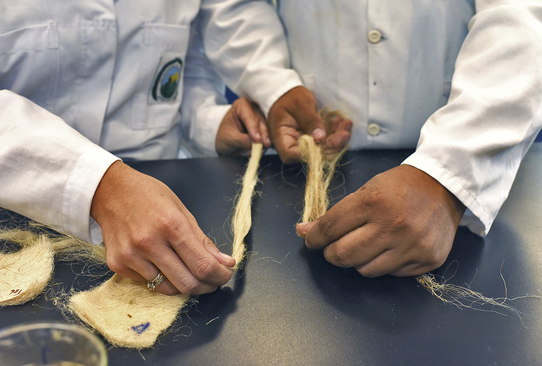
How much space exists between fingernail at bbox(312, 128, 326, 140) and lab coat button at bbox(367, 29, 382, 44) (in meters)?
0.23

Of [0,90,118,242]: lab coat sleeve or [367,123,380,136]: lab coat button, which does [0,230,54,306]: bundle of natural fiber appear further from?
[367,123,380,136]: lab coat button

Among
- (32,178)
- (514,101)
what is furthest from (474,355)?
(32,178)

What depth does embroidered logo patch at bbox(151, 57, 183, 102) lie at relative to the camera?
933 mm

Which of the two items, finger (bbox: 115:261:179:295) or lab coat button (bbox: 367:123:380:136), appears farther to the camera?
lab coat button (bbox: 367:123:380:136)

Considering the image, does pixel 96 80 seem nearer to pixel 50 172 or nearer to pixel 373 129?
pixel 50 172

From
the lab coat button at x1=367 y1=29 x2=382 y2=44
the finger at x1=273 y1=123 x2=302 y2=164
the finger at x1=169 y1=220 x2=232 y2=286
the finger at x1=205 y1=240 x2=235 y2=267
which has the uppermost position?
the lab coat button at x1=367 y1=29 x2=382 y2=44

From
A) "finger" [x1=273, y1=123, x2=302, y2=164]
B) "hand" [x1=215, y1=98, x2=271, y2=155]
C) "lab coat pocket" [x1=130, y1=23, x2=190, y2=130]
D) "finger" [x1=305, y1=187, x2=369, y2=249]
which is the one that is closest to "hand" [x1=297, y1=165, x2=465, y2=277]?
"finger" [x1=305, y1=187, x2=369, y2=249]

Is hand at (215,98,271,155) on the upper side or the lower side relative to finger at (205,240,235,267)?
lower

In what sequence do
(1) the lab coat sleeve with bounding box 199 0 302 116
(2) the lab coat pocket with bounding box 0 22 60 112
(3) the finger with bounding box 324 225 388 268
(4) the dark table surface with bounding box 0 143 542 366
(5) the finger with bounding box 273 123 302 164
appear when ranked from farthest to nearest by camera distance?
(1) the lab coat sleeve with bounding box 199 0 302 116 → (5) the finger with bounding box 273 123 302 164 → (2) the lab coat pocket with bounding box 0 22 60 112 → (3) the finger with bounding box 324 225 388 268 → (4) the dark table surface with bounding box 0 143 542 366

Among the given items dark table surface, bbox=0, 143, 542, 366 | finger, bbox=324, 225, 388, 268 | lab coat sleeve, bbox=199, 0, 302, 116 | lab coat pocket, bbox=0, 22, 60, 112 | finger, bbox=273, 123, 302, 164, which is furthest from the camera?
lab coat sleeve, bbox=199, 0, 302, 116

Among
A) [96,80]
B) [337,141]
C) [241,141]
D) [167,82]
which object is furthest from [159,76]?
[337,141]

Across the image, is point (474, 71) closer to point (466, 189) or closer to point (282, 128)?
point (466, 189)

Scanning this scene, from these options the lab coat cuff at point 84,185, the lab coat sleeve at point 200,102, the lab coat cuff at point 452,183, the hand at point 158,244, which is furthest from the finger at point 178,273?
the lab coat sleeve at point 200,102

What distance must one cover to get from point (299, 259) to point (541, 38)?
1.65 ft
